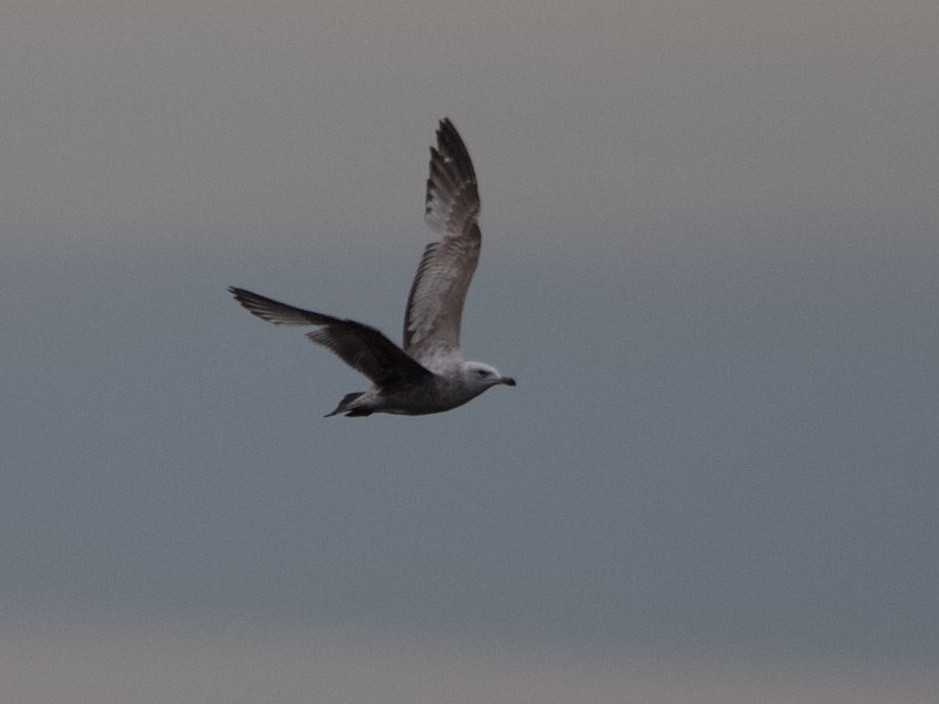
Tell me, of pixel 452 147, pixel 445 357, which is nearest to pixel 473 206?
pixel 452 147

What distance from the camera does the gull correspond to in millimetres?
30734

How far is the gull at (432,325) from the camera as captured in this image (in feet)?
101

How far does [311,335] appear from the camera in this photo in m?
31.0

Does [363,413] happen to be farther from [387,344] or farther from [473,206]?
[473,206]

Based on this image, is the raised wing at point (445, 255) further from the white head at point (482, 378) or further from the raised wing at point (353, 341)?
the raised wing at point (353, 341)

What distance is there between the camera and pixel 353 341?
31.0 meters

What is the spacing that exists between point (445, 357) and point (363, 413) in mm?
2868

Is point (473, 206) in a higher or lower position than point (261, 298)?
higher

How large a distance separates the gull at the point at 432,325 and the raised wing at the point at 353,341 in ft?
0.05

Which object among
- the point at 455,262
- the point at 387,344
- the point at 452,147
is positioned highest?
the point at 452,147

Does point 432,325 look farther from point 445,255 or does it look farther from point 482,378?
point 482,378

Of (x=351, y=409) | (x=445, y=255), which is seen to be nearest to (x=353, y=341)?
(x=351, y=409)

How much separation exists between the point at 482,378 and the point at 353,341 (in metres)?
3.40

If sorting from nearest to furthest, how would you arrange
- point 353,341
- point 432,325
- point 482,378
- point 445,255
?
point 353,341 < point 482,378 < point 432,325 < point 445,255
